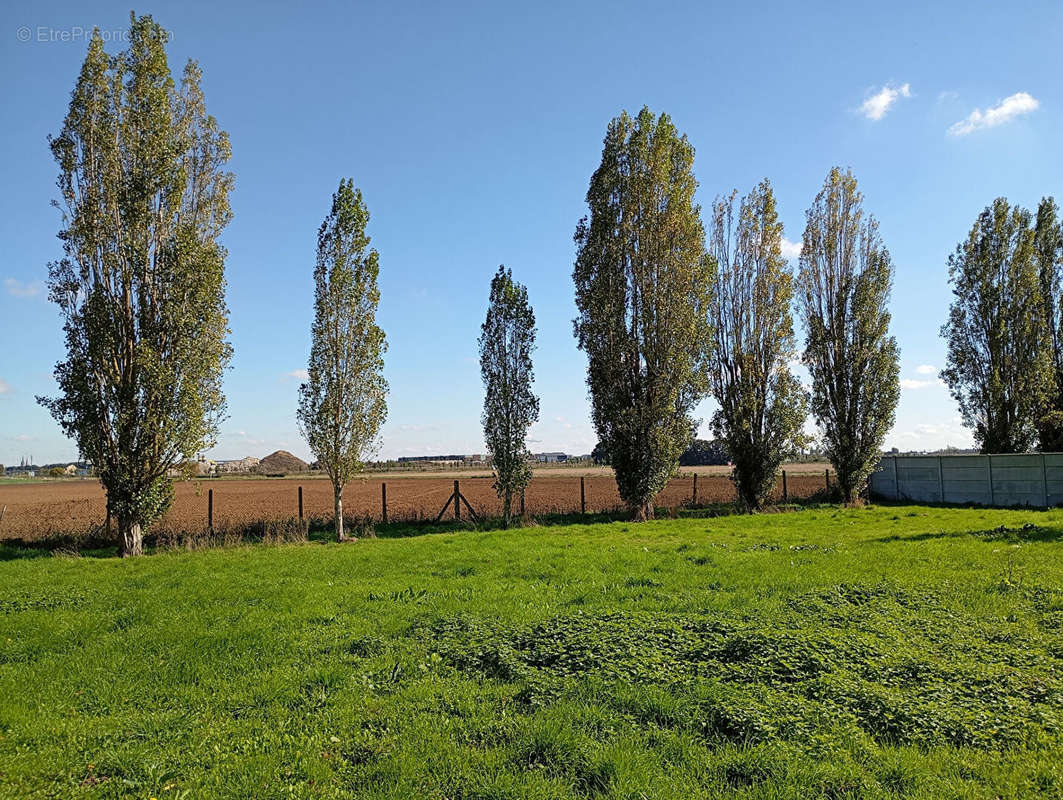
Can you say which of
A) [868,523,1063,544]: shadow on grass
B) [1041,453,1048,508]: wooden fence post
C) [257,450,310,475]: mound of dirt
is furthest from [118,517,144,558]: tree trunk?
[257,450,310,475]: mound of dirt

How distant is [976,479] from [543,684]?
31.7m

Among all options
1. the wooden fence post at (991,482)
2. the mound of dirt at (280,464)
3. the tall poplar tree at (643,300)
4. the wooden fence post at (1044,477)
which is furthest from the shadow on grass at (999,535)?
the mound of dirt at (280,464)

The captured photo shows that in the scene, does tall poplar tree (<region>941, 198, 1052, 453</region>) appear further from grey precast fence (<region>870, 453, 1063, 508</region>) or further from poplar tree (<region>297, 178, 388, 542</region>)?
poplar tree (<region>297, 178, 388, 542</region>)

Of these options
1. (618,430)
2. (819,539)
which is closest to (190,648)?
(819,539)

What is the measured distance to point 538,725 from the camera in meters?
5.21

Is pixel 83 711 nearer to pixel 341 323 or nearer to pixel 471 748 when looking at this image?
pixel 471 748

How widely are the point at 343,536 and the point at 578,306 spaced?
12984 millimetres

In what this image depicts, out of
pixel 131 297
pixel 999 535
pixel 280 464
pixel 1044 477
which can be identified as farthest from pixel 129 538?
pixel 280 464

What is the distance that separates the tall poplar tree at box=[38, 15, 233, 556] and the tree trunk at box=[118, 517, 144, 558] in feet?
0.09

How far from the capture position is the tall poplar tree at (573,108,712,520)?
2395 cm

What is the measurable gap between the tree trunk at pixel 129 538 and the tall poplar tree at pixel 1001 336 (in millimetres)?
38776

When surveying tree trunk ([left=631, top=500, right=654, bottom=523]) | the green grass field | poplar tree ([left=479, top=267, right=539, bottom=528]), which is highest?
poplar tree ([left=479, top=267, right=539, bottom=528])

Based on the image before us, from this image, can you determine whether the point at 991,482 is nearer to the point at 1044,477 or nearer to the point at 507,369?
the point at 1044,477

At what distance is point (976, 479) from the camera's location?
2916cm
